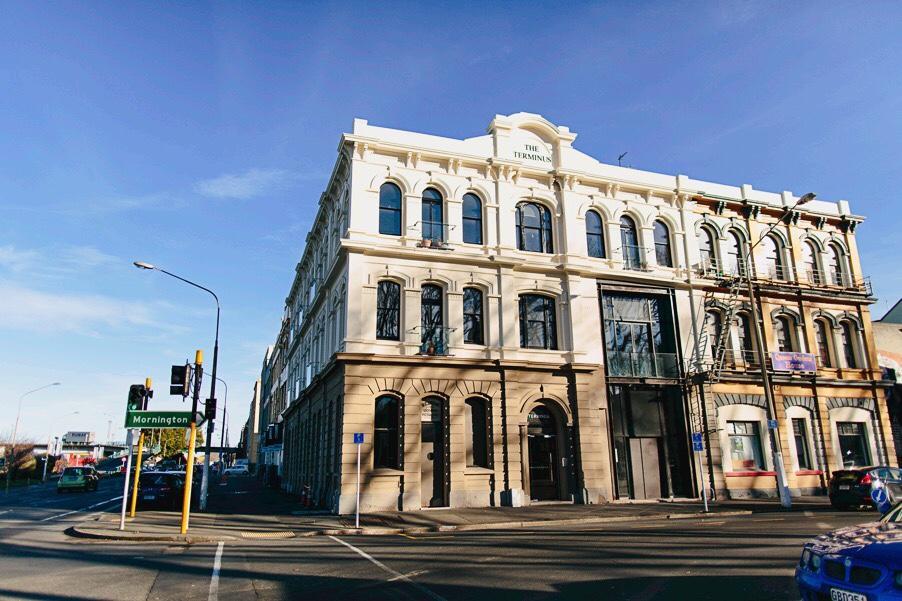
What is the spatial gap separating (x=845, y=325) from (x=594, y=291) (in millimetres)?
14567

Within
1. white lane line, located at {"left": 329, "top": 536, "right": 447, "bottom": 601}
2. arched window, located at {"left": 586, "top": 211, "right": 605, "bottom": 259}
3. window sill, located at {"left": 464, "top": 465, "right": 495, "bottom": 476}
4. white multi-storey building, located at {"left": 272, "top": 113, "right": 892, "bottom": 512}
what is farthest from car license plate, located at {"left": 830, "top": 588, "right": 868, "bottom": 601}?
arched window, located at {"left": 586, "top": 211, "right": 605, "bottom": 259}

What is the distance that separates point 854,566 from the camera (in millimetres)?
5219

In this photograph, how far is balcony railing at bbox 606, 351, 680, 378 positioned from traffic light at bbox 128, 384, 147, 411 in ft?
56.3

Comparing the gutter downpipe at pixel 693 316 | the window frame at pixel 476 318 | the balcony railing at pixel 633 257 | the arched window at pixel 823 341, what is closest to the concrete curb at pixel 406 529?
the gutter downpipe at pixel 693 316

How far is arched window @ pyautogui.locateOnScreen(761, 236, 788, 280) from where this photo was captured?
2853cm

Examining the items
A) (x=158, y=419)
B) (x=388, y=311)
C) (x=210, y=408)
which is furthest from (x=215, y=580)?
(x=388, y=311)

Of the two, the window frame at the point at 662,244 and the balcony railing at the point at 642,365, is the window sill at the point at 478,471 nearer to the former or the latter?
the balcony railing at the point at 642,365

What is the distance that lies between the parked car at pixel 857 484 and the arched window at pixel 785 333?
9149 millimetres

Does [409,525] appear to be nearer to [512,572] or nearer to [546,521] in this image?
[546,521]

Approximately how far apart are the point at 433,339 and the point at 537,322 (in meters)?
4.79

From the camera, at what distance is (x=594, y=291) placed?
81.9ft

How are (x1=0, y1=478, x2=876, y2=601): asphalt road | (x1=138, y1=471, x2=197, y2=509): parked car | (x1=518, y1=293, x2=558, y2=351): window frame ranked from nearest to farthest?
(x1=0, y1=478, x2=876, y2=601): asphalt road, (x1=138, y1=471, x2=197, y2=509): parked car, (x1=518, y1=293, x2=558, y2=351): window frame

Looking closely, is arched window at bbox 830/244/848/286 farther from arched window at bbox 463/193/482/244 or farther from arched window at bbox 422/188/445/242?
arched window at bbox 422/188/445/242

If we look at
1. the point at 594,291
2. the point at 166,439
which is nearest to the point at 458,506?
the point at 594,291
